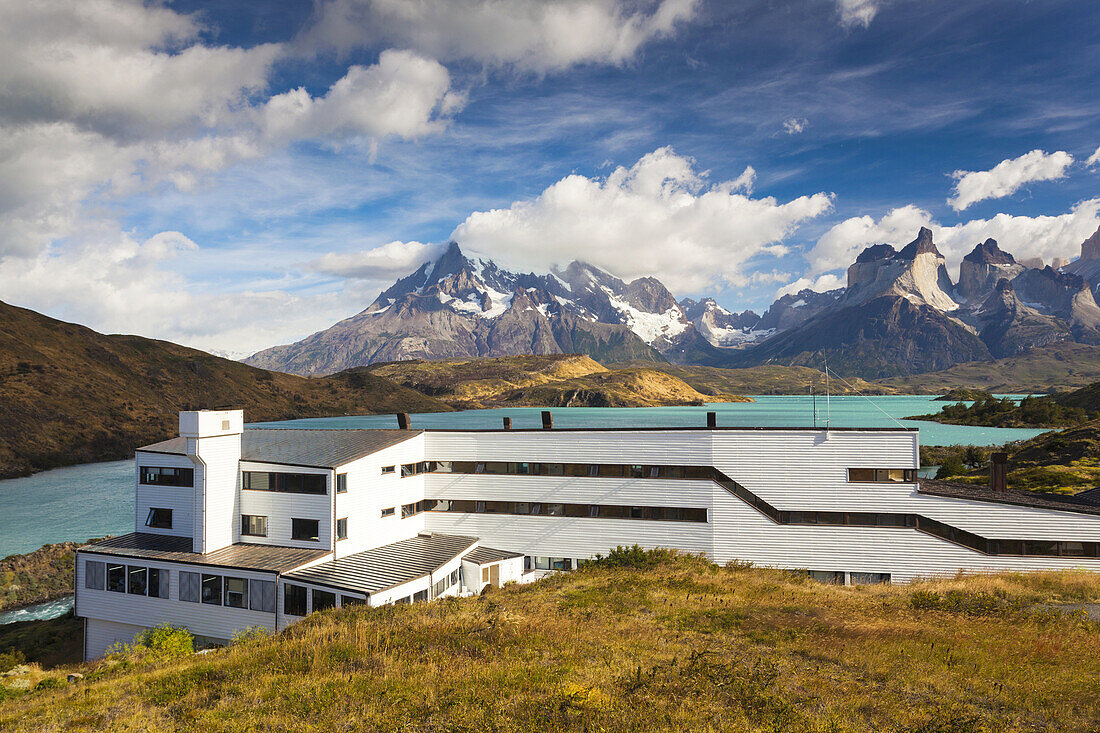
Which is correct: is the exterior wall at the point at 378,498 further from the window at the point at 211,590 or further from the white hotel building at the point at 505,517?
the window at the point at 211,590

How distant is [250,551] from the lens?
117ft

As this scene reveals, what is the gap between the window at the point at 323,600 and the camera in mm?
29948

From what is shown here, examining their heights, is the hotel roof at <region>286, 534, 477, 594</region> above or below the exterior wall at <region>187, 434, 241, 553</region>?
below

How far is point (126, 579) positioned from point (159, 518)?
4088 mm

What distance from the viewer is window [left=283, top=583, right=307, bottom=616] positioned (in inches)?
1217

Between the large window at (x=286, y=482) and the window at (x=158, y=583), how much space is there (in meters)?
6.33

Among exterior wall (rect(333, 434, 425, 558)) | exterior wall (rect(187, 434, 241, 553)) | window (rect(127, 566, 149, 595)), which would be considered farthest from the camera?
exterior wall (rect(333, 434, 425, 558))

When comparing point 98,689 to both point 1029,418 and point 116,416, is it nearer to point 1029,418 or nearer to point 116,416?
point 116,416

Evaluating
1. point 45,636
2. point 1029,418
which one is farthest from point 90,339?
point 1029,418

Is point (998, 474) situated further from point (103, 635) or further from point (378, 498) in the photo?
point (103, 635)

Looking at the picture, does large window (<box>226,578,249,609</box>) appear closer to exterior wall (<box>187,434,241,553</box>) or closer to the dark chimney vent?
exterior wall (<box>187,434,241,553</box>)

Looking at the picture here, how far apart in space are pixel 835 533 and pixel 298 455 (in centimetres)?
3498

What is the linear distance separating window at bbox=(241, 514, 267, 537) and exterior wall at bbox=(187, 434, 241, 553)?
0.36m

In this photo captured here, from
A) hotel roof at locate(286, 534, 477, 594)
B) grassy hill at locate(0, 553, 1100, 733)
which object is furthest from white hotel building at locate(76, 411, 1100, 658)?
grassy hill at locate(0, 553, 1100, 733)
